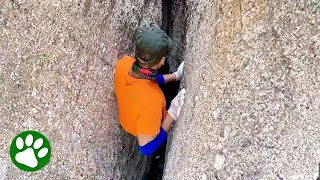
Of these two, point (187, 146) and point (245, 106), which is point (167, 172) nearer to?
point (187, 146)

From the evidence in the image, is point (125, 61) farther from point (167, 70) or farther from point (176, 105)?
point (167, 70)

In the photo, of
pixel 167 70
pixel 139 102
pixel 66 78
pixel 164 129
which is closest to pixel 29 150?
pixel 66 78

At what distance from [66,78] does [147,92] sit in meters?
0.47

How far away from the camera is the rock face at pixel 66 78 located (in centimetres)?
266

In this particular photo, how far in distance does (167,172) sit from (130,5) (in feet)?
3.51

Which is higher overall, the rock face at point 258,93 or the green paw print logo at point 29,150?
the rock face at point 258,93

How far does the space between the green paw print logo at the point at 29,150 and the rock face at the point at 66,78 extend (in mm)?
36

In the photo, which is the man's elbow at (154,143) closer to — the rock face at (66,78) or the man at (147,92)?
the man at (147,92)

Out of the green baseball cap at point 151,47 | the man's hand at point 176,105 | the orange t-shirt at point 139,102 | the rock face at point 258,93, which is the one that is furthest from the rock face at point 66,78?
the rock face at point 258,93

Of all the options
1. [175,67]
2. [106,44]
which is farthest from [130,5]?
[175,67]

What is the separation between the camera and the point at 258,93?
7.25 feet

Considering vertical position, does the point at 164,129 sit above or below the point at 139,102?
below

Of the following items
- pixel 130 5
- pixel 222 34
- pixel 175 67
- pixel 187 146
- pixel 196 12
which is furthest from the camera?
pixel 175 67

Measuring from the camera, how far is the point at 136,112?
2.81m
